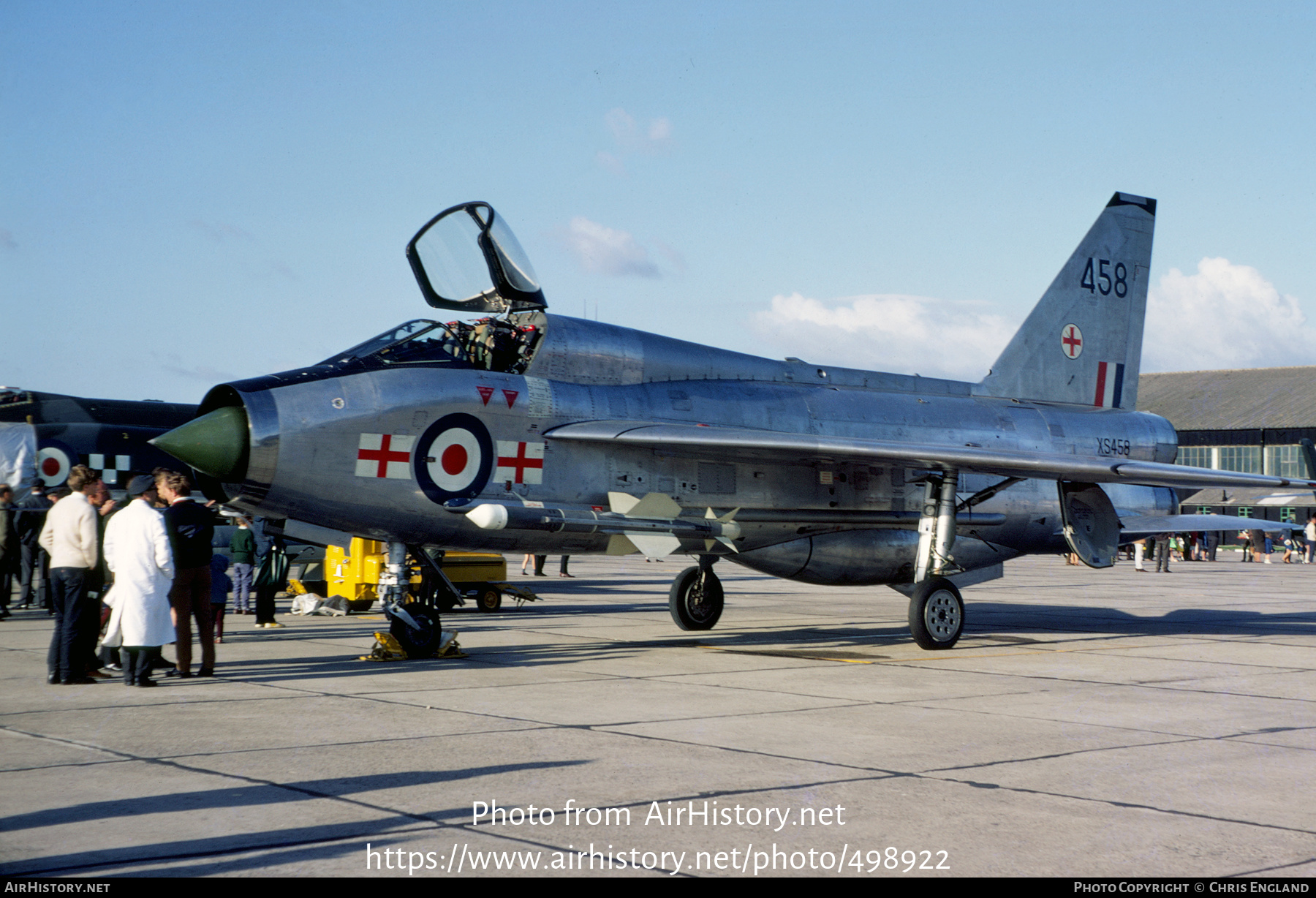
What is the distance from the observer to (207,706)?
28.5ft

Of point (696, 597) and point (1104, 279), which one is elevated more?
point (1104, 279)

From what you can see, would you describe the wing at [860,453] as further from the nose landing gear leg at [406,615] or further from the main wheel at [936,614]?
the nose landing gear leg at [406,615]

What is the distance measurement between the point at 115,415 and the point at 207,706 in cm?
1920

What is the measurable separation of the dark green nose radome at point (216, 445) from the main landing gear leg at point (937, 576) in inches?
285

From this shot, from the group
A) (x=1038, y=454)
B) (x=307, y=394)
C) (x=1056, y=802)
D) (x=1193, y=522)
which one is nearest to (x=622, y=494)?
(x=307, y=394)

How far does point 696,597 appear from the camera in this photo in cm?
1517

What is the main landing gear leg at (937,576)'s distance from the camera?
13023 mm

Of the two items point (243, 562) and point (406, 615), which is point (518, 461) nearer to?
point (406, 615)

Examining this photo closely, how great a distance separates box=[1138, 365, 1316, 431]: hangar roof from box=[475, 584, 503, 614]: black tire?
2269 inches

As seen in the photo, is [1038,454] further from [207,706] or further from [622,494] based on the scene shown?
[207,706]

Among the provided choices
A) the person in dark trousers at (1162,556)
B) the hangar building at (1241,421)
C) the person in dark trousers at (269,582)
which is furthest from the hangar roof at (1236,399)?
the person in dark trousers at (269,582)

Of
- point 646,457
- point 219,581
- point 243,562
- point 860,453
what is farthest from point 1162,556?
point 219,581

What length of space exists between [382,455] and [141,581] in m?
2.36

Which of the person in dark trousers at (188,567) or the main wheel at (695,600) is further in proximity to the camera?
the main wheel at (695,600)
